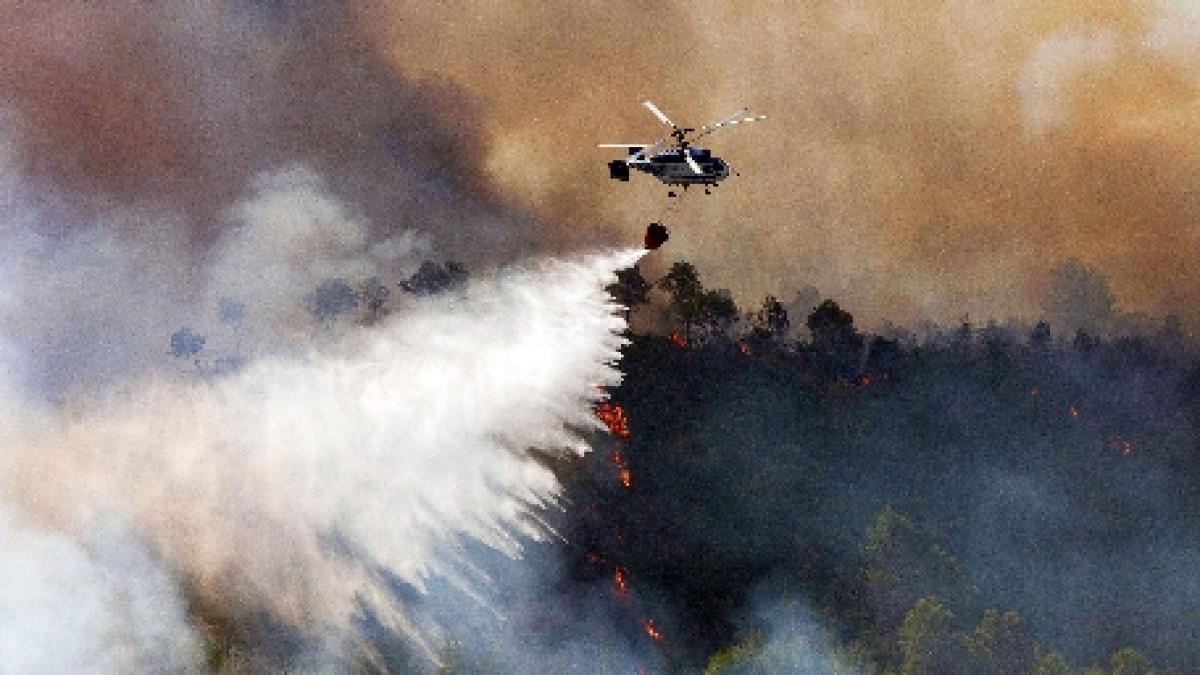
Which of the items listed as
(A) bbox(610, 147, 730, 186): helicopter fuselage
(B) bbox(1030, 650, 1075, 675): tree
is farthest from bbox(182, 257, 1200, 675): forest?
(A) bbox(610, 147, 730, 186): helicopter fuselage

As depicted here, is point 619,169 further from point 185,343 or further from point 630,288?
point 630,288

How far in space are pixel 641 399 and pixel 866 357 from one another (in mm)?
26680

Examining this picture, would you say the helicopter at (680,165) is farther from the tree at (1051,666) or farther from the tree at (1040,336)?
the tree at (1040,336)

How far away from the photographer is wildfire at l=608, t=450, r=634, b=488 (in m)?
117

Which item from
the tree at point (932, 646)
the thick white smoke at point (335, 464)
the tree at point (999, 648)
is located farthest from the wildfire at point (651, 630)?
the tree at point (999, 648)

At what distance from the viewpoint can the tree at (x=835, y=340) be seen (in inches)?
5271

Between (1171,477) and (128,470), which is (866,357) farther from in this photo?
(128,470)

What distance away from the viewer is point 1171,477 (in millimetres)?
126875

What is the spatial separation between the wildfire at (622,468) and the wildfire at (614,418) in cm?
264

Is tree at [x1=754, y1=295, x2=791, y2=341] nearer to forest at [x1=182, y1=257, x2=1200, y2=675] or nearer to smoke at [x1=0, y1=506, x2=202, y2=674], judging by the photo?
forest at [x1=182, y1=257, x2=1200, y2=675]

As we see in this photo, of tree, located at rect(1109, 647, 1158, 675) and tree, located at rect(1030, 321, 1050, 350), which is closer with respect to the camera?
tree, located at rect(1109, 647, 1158, 675)

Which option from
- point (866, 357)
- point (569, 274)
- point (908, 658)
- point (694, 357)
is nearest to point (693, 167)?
point (569, 274)

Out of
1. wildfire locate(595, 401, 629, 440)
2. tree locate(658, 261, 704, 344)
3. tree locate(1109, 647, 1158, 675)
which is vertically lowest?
tree locate(1109, 647, 1158, 675)

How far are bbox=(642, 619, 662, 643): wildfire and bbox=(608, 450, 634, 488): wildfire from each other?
1832cm
